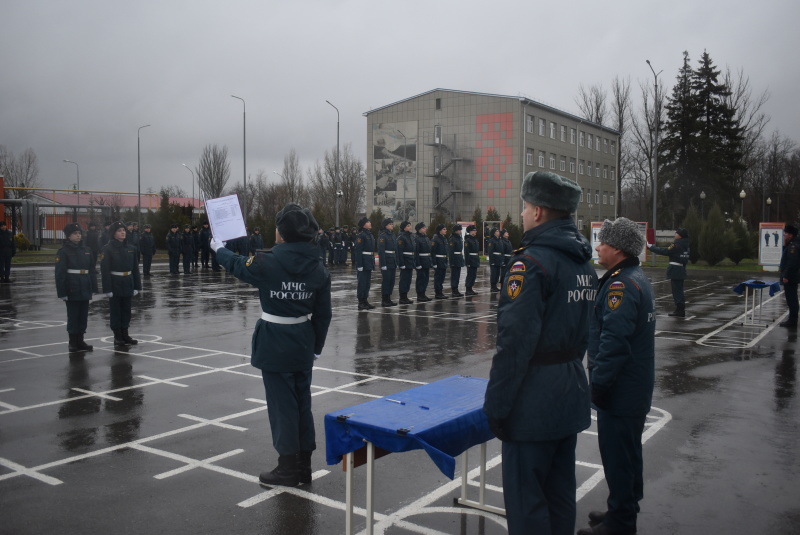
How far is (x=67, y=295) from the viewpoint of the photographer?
1128cm

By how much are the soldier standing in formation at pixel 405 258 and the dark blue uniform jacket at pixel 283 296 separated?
13.6 metres

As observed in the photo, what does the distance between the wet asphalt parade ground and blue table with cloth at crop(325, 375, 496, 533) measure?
0.77 m

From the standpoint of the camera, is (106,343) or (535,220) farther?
(106,343)

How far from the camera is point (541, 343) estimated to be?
3.49 meters

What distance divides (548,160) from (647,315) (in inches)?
2320

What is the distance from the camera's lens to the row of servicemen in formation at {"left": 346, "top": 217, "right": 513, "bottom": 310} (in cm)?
1841

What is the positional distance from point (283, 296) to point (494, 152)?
176 ft

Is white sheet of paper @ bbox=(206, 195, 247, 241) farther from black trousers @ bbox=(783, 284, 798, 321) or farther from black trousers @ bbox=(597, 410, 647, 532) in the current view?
black trousers @ bbox=(783, 284, 798, 321)

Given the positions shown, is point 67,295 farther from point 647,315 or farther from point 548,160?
point 548,160

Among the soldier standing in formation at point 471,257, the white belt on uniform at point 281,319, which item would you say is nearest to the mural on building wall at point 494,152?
the soldier standing in formation at point 471,257

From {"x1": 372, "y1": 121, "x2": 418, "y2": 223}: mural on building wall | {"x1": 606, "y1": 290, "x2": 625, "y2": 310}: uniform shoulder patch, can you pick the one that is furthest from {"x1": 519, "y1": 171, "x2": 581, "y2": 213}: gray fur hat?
{"x1": 372, "y1": 121, "x2": 418, "y2": 223}: mural on building wall

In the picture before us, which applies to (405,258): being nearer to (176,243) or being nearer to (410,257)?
(410,257)

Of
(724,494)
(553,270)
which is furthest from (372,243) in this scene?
(553,270)

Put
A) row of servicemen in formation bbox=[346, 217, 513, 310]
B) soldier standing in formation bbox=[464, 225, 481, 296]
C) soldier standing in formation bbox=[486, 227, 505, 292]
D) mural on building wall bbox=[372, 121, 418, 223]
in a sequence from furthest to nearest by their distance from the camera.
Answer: mural on building wall bbox=[372, 121, 418, 223]
soldier standing in formation bbox=[486, 227, 505, 292]
soldier standing in formation bbox=[464, 225, 481, 296]
row of servicemen in formation bbox=[346, 217, 513, 310]
